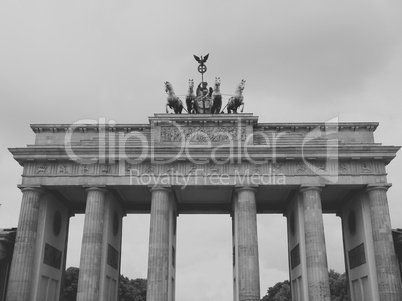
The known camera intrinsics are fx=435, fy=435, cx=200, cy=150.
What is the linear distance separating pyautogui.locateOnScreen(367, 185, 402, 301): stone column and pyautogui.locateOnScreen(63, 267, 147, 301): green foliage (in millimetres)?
46846

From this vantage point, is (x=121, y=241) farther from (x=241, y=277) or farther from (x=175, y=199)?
(x=241, y=277)

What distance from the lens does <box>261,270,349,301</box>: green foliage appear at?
248ft

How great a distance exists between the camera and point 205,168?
33.7m

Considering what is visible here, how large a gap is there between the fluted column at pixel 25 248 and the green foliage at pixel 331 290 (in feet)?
157

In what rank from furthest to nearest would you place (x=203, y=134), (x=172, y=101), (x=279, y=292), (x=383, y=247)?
(x=279, y=292) < (x=172, y=101) < (x=203, y=134) < (x=383, y=247)

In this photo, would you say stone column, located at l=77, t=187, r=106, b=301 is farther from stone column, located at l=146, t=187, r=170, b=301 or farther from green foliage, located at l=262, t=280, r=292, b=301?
green foliage, located at l=262, t=280, r=292, b=301

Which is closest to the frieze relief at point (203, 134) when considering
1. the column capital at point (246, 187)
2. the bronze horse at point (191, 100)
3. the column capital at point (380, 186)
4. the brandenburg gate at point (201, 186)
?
the brandenburg gate at point (201, 186)

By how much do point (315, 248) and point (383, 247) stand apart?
4.88m

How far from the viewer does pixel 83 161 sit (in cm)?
3366

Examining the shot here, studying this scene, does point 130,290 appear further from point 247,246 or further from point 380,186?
point 380,186

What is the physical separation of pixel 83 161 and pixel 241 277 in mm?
14770

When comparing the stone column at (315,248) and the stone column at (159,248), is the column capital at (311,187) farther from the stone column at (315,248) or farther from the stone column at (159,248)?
the stone column at (159,248)

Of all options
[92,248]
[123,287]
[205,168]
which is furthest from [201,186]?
[123,287]

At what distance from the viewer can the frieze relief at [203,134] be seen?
114 feet
